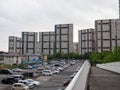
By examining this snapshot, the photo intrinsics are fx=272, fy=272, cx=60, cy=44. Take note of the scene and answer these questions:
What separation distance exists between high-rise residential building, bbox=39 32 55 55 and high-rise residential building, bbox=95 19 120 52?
108 ft

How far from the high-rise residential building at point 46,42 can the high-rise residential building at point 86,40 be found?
13.9 meters

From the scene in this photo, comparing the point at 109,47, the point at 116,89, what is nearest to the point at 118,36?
the point at 109,47

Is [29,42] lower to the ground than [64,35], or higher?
lower

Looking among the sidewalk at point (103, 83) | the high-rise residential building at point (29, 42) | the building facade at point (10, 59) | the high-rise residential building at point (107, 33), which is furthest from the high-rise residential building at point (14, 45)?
the sidewalk at point (103, 83)

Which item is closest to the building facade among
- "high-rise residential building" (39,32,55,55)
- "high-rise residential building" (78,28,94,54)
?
"high-rise residential building" (78,28,94,54)

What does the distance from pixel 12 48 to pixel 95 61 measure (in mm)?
74680

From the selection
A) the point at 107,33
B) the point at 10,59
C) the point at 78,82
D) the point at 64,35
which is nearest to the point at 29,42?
the point at 64,35

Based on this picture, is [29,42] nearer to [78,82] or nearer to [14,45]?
[14,45]

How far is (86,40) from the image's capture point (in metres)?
124

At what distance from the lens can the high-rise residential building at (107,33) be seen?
10081 cm

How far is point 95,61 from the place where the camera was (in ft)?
244

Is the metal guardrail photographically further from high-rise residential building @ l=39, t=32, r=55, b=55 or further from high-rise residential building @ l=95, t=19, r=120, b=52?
high-rise residential building @ l=39, t=32, r=55, b=55

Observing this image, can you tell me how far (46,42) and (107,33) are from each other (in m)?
38.5

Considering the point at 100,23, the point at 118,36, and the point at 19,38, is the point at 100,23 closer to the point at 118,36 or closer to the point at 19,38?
the point at 118,36
